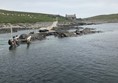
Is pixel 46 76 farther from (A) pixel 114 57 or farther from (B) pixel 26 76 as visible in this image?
(A) pixel 114 57

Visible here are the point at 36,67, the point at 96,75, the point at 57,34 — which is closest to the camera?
the point at 96,75

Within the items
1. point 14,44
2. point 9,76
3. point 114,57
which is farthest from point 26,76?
point 14,44

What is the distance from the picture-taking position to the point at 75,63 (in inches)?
2311

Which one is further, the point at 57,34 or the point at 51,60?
the point at 57,34

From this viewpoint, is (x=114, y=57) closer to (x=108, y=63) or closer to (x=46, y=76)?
(x=108, y=63)

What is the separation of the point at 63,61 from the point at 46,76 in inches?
575

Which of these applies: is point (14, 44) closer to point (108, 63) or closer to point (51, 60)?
point (51, 60)

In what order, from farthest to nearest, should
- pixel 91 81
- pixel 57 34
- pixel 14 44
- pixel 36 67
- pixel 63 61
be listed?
pixel 57 34 < pixel 14 44 < pixel 63 61 < pixel 36 67 < pixel 91 81

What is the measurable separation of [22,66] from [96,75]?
19.1 m

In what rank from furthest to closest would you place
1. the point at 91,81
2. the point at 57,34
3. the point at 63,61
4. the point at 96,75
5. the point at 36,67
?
the point at 57,34 < the point at 63,61 < the point at 36,67 < the point at 96,75 < the point at 91,81

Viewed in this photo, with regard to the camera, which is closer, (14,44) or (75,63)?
(75,63)

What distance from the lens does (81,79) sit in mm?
44969

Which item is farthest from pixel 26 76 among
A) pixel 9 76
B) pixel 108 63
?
pixel 108 63

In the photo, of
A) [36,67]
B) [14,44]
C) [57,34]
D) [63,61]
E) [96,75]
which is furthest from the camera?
[57,34]
